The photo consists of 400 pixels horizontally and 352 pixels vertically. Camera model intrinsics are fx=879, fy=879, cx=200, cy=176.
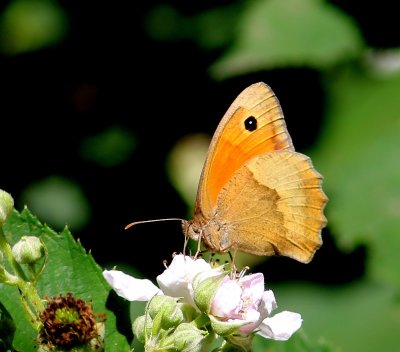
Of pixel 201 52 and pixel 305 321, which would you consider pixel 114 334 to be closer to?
pixel 305 321

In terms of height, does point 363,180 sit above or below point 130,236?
above

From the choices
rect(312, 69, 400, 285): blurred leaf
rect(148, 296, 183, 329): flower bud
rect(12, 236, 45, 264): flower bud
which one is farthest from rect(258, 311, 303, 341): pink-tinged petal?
rect(312, 69, 400, 285): blurred leaf

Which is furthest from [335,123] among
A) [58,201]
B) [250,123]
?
[250,123]

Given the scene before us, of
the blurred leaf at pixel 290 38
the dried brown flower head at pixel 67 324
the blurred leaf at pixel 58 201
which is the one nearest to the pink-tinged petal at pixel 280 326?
the dried brown flower head at pixel 67 324

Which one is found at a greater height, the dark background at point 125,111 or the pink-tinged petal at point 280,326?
the dark background at point 125,111

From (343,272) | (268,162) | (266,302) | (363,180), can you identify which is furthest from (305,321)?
(266,302)

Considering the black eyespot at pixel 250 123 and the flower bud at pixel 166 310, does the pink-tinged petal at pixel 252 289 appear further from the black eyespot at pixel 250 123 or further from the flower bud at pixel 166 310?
the black eyespot at pixel 250 123

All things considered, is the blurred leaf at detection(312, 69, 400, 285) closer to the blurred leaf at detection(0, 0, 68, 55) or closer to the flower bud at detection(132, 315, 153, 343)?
the blurred leaf at detection(0, 0, 68, 55)

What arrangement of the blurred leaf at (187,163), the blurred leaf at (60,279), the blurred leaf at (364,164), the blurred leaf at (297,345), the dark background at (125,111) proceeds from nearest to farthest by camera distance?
the blurred leaf at (60,279) < the blurred leaf at (297,345) < the blurred leaf at (364,164) < the dark background at (125,111) < the blurred leaf at (187,163)

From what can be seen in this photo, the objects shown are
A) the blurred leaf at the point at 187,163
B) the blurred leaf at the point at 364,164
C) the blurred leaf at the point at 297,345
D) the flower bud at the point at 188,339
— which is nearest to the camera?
the flower bud at the point at 188,339

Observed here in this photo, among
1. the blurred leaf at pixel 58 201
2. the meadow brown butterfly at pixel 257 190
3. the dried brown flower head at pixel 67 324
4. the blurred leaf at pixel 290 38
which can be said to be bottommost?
the blurred leaf at pixel 58 201
